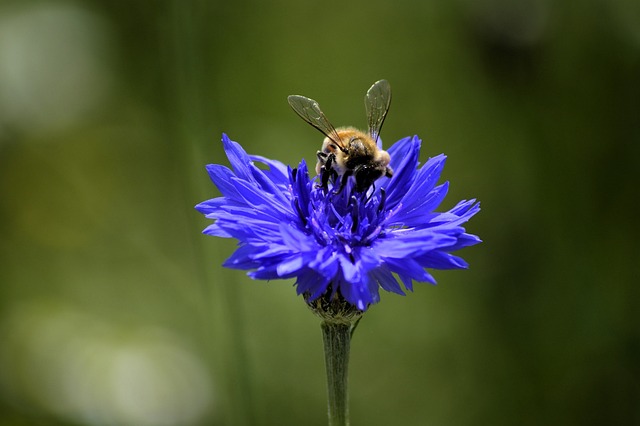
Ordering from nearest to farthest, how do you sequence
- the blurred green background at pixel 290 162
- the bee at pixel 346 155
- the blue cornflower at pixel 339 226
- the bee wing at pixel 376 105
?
the blue cornflower at pixel 339 226, the bee at pixel 346 155, the bee wing at pixel 376 105, the blurred green background at pixel 290 162

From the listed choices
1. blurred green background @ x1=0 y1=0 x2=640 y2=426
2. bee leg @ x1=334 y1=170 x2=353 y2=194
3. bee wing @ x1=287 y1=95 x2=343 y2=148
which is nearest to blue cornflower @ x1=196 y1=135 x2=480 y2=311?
bee leg @ x1=334 y1=170 x2=353 y2=194

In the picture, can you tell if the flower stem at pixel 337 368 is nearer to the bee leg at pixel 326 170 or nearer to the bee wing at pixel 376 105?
the bee leg at pixel 326 170

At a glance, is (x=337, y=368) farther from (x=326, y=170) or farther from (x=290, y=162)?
(x=290, y=162)

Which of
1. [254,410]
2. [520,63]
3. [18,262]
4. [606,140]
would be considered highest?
[520,63]

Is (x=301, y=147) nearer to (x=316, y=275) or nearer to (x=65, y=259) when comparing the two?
(x=65, y=259)

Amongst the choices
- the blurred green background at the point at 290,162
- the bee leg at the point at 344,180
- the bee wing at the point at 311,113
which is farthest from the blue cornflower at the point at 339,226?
the blurred green background at the point at 290,162

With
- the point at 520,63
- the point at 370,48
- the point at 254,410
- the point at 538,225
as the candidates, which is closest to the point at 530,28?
the point at 520,63

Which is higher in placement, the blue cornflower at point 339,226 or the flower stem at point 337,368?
the blue cornflower at point 339,226
